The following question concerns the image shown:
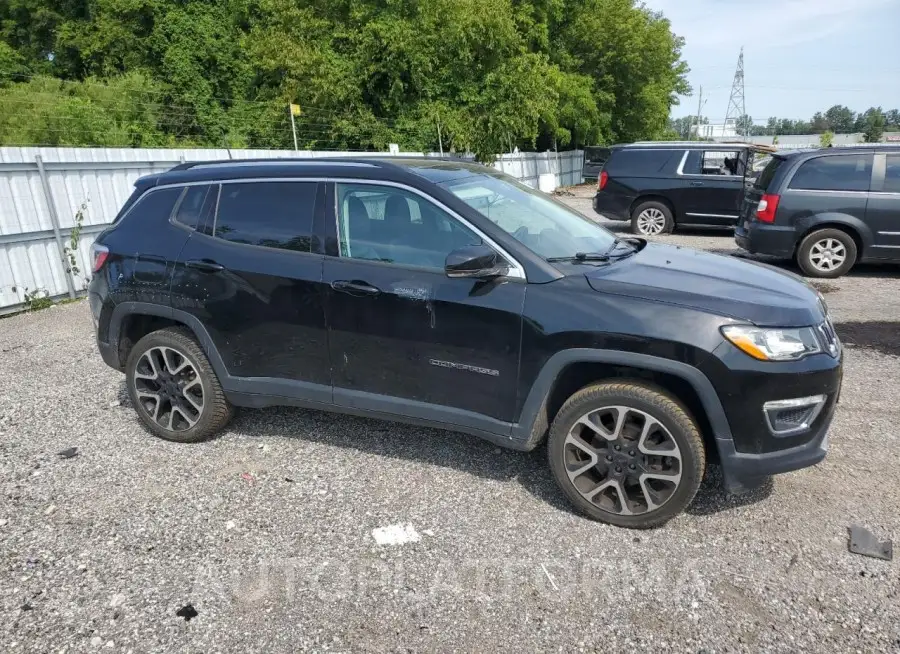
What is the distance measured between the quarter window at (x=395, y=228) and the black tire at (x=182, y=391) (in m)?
1.27

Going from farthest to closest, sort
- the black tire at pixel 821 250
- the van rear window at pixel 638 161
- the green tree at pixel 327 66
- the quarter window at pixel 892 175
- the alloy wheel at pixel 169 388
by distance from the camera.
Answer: the green tree at pixel 327 66 < the van rear window at pixel 638 161 < the black tire at pixel 821 250 < the quarter window at pixel 892 175 < the alloy wheel at pixel 169 388

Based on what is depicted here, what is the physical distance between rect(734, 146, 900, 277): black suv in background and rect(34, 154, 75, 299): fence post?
940 centimetres

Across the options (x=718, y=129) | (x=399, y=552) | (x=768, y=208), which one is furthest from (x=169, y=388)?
(x=718, y=129)

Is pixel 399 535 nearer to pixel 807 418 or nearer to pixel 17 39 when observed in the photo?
pixel 807 418

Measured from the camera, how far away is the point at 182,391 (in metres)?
4.13

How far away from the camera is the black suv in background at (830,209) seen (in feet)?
27.0

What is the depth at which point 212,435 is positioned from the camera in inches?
168

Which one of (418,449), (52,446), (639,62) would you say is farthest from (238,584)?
(639,62)

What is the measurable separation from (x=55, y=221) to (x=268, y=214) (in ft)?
19.5

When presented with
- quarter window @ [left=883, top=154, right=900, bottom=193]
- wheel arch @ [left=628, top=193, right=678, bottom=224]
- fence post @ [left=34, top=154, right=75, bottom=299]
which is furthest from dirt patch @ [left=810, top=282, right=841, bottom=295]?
fence post @ [left=34, top=154, right=75, bottom=299]

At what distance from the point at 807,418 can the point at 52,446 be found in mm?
4617

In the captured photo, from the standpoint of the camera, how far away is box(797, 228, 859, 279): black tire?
8.50 meters

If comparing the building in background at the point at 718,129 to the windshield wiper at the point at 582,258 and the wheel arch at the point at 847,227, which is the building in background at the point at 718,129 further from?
the windshield wiper at the point at 582,258

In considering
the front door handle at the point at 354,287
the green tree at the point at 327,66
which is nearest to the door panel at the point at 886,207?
the front door handle at the point at 354,287
